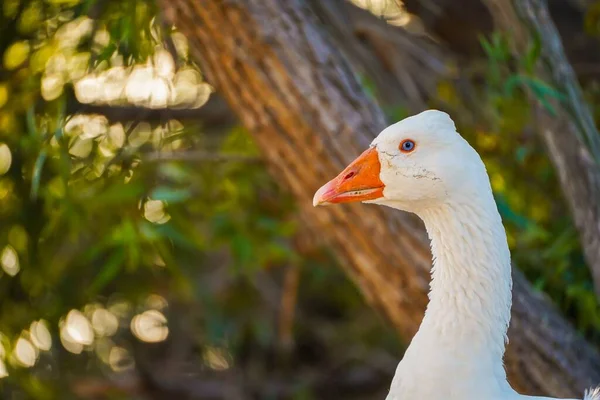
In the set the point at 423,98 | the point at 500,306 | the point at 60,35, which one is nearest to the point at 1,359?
the point at 60,35

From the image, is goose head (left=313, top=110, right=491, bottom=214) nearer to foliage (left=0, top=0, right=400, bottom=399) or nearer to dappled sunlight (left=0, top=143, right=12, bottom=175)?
foliage (left=0, top=0, right=400, bottom=399)

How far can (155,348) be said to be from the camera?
5.48 m

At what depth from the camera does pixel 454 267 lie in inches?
95.0

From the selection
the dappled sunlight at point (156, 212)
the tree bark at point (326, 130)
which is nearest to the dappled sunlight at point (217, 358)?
the dappled sunlight at point (156, 212)

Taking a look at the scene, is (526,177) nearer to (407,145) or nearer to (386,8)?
(386,8)

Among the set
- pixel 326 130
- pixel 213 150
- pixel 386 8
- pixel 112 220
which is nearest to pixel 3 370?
pixel 112 220

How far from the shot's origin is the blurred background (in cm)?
323

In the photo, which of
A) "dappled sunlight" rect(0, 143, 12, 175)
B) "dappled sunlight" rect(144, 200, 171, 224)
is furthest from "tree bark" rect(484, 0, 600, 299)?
"dappled sunlight" rect(0, 143, 12, 175)

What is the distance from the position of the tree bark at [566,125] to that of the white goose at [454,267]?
91 centimetres

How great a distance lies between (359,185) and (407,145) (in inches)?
6.0

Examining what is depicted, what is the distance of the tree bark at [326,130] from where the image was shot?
10.3 ft

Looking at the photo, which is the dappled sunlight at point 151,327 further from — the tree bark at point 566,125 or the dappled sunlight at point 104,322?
the tree bark at point 566,125

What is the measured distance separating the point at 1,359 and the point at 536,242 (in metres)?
1.97

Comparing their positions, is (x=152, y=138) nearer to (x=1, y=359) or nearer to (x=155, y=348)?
(x=1, y=359)
